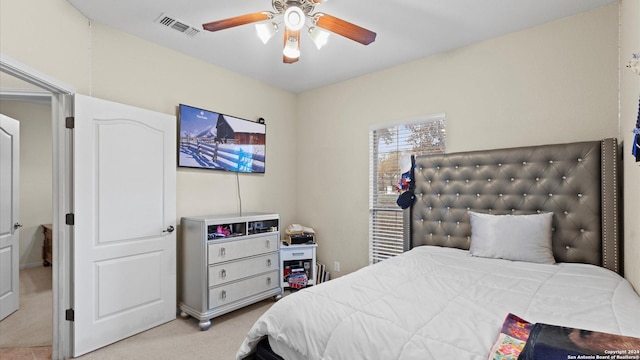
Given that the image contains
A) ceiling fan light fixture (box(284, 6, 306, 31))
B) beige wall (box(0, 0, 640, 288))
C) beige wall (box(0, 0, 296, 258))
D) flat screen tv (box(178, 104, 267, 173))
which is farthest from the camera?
flat screen tv (box(178, 104, 267, 173))

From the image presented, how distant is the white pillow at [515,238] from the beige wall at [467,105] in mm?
727

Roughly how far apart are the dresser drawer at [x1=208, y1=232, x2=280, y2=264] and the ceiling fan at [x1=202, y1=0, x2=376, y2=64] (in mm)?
1821

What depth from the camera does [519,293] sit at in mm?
1521

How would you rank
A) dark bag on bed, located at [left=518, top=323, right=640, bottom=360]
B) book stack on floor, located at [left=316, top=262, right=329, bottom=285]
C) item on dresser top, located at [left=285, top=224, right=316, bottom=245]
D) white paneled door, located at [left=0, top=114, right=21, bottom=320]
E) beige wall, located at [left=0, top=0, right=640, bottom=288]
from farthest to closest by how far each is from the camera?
book stack on floor, located at [left=316, top=262, right=329, bottom=285]
item on dresser top, located at [left=285, top=224, right=316, bottom=245]
white paneled door, located at [left=0, top=114, right=21, bottom=320]
beige wall, located at [left=0, top=0, right=640, bottom=288]
dark bag on bed, located at [left=518, top=323, right=640, bottom=360]

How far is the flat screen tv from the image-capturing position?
122 inches

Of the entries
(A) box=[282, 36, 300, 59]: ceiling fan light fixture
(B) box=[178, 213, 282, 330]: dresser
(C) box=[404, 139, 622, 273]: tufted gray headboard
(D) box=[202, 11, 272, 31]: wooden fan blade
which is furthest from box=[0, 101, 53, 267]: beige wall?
(C) box=[404, 139, 622, 273]: tufted gray headboard

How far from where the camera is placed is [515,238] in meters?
2.23

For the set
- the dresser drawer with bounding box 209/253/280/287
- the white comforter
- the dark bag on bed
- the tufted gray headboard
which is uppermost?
the tufted gray headboard

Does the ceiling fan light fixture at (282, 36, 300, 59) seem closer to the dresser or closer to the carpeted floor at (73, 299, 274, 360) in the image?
the dresser

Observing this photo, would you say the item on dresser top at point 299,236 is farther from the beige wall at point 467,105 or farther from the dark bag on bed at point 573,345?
the dark bag on bed at point 573,345

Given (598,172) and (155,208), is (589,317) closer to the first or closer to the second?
(598,172)

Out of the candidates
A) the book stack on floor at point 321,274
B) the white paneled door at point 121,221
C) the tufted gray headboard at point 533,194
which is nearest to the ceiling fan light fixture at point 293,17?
the white paneled door at point 121,221

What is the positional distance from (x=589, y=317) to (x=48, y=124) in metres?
A: 6.75

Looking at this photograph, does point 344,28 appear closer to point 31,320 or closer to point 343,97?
point 343,97
